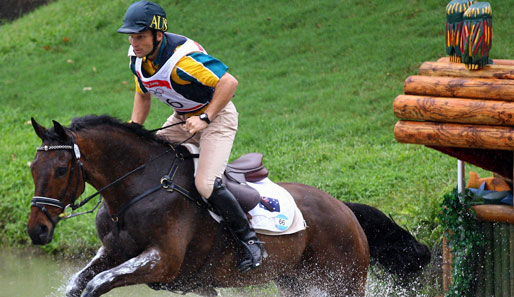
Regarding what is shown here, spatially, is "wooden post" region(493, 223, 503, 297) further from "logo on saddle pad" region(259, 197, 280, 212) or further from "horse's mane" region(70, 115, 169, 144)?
"horse's mane" region(70, 115, 169, 144)

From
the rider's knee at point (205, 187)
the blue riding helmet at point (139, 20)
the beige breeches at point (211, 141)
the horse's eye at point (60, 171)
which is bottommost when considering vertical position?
the rider's knee at point (205, 187)

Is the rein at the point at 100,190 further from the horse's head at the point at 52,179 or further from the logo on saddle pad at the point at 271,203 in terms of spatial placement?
the logo on saddle pad at the point at 271,203

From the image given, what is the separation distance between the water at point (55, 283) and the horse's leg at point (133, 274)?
166 cm

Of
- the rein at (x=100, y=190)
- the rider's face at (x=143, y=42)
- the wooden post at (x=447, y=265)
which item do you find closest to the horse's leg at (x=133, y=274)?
the rein at (x=100, y=190)

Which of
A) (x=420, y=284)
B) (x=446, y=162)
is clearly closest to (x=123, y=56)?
(x=446, y=162)

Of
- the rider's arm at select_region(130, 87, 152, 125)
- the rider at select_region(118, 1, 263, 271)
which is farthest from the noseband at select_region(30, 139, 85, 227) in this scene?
the rider's arm at select_region(130, 87, 152, 125)

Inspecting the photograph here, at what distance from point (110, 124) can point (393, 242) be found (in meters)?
2.77

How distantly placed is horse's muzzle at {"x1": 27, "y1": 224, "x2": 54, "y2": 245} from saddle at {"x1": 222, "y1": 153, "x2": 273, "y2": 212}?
128 centimetres

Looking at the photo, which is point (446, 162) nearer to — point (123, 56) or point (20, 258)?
point (20, 258)

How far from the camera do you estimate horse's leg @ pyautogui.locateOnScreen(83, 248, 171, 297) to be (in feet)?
14.6

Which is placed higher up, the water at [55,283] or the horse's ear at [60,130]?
the horse's ear at [60,130]

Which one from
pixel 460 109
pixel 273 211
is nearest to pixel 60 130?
pixel 273 211

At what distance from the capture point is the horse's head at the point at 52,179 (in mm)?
4434

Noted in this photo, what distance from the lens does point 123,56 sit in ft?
51.9
